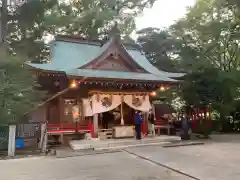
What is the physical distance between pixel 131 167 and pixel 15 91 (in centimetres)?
681

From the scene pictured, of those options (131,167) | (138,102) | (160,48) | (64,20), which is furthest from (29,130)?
(160,48)

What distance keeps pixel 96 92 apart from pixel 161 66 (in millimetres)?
11803

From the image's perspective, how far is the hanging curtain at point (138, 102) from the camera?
14.7 m

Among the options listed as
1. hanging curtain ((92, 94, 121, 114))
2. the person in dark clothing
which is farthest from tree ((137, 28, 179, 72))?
the person in dark clothing

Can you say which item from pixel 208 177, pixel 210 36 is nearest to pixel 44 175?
pixel 208 177

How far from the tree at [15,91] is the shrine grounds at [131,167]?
248 centimetres

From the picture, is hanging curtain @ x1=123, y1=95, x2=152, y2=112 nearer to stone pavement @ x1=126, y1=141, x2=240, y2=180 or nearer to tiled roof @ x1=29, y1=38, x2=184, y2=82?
tiled roof @ x1=29, y1=38, x2=184, y2=82

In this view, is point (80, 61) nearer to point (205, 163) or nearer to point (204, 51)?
point (205, 163)

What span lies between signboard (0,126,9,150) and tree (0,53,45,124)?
31cm

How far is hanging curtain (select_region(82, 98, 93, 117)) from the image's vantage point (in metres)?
13.8

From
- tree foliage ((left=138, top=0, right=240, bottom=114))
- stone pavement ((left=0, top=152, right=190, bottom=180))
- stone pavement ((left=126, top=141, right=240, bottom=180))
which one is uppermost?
tree foliage ((left=138, top=0, right=240, bottom=114))

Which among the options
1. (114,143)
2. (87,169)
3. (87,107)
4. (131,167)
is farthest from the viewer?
(87,107)

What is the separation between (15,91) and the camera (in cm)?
1179

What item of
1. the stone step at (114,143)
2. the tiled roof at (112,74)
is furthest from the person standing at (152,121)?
the tiled roof at (112,74)
